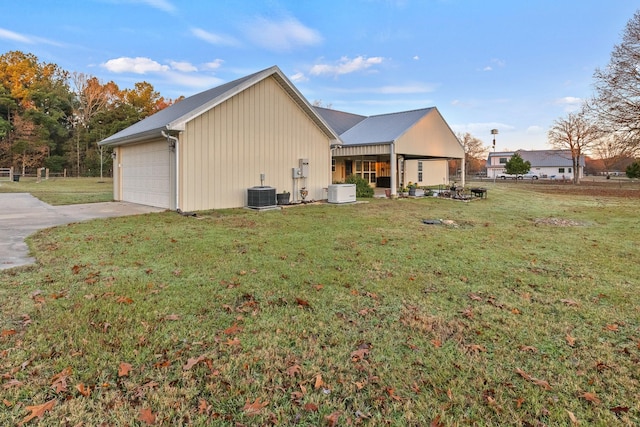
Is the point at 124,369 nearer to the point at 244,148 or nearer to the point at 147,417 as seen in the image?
the point at 147,417

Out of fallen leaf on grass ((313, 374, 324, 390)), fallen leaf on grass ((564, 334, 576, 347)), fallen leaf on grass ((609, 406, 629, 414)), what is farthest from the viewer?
fallen leaf on grass ((564, 334, 576, 347))

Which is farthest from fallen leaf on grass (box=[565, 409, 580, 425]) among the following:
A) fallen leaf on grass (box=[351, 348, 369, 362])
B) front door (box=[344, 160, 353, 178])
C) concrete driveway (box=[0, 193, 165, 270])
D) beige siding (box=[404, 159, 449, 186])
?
beige siding (box=[404, 159, 449, 186])

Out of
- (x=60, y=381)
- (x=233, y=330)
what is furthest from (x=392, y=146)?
(x=60, y=381)

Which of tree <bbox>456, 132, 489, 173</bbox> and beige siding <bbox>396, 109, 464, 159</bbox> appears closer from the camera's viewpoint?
beige siding <bbox>396, 109, 464, 159</bbox>

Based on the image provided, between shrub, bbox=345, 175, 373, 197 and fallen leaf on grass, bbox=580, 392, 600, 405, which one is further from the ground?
shrub, bbox=345, 175, 373, 197

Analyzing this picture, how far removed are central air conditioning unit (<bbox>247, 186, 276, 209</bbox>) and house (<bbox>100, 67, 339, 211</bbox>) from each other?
38 centimetres

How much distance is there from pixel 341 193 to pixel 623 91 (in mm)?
20073

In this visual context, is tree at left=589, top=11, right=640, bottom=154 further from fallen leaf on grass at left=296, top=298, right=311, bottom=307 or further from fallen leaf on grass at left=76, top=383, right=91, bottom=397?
fallen leaf on grass at left=76, top=383, right=91, bottom=397

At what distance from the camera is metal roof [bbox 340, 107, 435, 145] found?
56.7 feet

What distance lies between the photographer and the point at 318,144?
1458 cm

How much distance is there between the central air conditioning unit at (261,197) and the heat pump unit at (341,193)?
9.11 ft

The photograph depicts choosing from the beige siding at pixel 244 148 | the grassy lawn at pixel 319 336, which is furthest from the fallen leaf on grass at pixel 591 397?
the beige siding at pixel 244 148

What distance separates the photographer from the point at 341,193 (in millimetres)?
13844

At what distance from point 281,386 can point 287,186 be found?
446 inches
